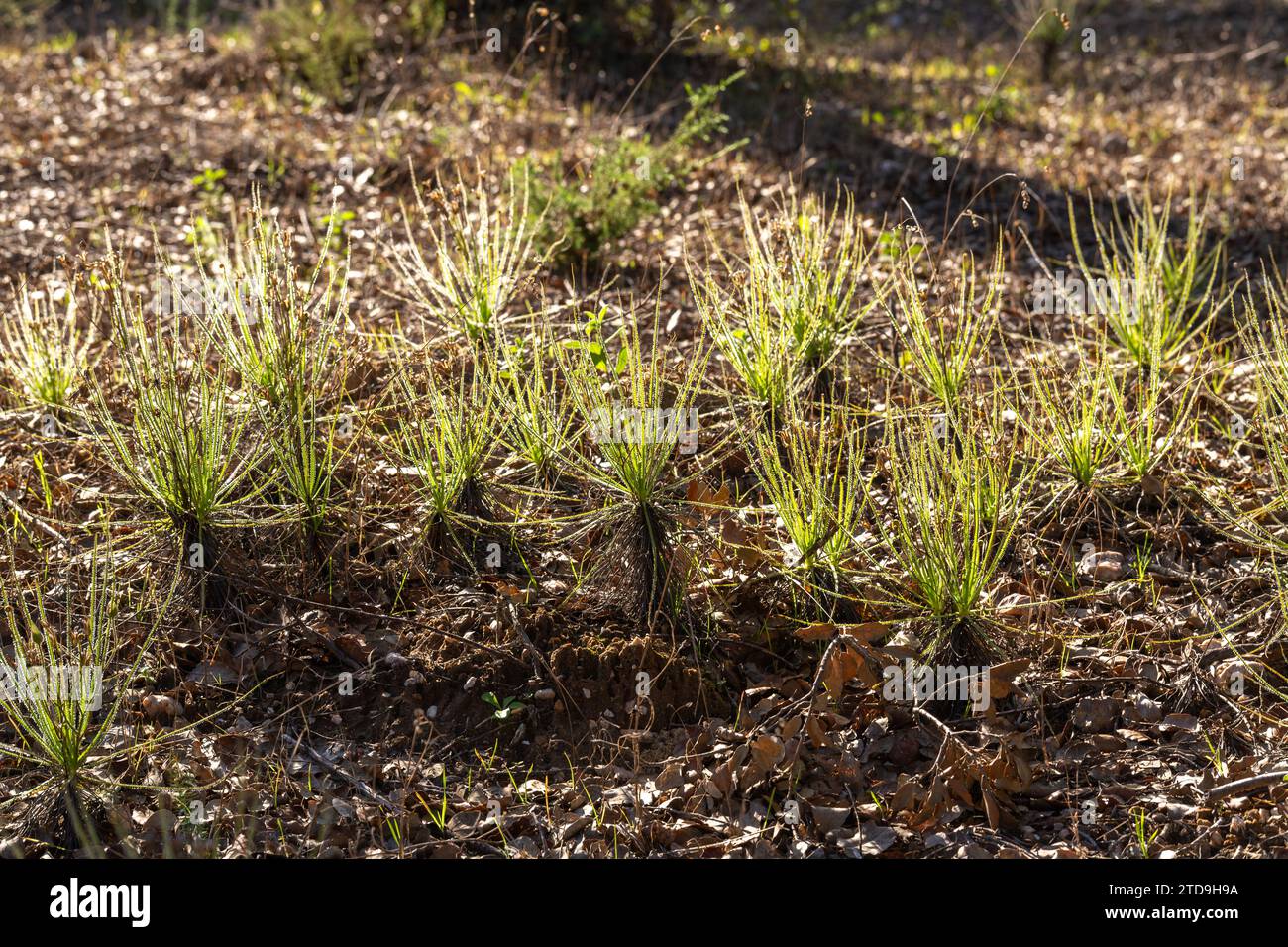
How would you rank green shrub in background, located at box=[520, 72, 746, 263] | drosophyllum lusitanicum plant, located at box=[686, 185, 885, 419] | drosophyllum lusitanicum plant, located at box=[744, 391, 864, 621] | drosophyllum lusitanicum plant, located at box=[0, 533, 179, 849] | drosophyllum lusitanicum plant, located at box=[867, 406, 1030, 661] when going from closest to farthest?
drosophyllum lusitanicum plant, located at box=[0, 533, 179, 849], drosophyllum lusitanicum plant, located at box=[867, 406, 1030, 661], drosophyllum lusitanicum plant, located at box=[744, 391, 864, 621], drosophyllum lusitanicum plant, located at box=[686, 185, 885, 419], green shrub in background, located at box=[520, 72, 746, 263]

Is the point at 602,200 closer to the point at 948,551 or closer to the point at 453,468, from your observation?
the point at 453,468

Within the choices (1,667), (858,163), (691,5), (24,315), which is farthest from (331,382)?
(691,5)

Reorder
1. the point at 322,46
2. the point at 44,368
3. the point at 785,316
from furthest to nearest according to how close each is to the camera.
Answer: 1. the point at 322,46
2. the point at 44,368
3. the point at 785,316

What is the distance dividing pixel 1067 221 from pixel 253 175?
171 inches

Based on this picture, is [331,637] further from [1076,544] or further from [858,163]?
[858,163]

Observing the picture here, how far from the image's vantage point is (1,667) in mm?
3492

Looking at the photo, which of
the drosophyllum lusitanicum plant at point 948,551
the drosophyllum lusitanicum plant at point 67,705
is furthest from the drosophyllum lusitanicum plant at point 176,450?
the drosophyllum lusitanicum plant at point 948,551

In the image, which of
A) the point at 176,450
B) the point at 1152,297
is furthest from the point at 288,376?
the point at 1152,297

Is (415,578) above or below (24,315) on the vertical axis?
below

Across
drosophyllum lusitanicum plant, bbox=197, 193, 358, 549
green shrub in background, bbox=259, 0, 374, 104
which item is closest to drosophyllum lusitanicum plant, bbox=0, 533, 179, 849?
drosophyllum lusitanicum plant, bbox=197, 193, 358, 549

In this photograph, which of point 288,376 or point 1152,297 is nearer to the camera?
point 288,376

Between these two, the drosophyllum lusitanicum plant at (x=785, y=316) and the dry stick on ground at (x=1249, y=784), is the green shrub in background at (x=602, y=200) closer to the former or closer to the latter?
the drosophyllum lusitanicum plant at (x=785, y=316)

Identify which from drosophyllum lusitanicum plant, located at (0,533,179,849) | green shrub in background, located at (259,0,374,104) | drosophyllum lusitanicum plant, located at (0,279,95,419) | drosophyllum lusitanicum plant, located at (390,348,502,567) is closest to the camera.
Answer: drosophyllum lusitanicum plant, located at (0,533,179,849)

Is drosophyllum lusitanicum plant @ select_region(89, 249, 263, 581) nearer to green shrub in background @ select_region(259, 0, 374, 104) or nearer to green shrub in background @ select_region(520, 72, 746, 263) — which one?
green shrub in background @ select_region(520, 72, 746, 263)
